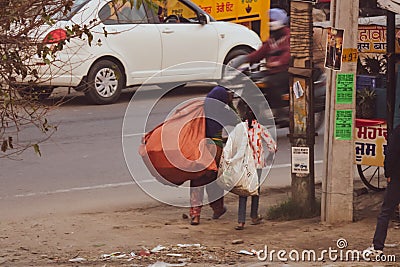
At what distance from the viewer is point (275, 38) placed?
12875mm

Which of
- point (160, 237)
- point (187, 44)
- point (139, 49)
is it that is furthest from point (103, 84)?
point (160, 237)

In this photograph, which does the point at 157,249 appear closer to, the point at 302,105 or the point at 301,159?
the point at 301,159

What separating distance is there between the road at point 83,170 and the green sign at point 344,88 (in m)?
2.40

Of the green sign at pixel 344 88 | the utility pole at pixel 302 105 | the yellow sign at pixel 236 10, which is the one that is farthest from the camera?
the yellow sign at pixel 236 10

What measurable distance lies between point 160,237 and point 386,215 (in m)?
2.15

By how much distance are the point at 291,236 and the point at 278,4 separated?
1175cm

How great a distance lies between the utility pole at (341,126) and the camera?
841cm

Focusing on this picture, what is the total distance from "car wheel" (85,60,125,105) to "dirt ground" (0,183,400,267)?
6297mm

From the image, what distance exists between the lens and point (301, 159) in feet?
29.7

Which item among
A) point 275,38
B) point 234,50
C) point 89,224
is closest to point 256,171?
point 89,224

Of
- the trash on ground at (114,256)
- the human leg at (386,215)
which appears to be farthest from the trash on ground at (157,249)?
the human leg at (386,215)

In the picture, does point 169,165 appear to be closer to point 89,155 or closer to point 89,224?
point 89,224

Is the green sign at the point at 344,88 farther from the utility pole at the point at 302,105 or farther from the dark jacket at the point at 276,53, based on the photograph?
the dark jacket at the point at 276,53

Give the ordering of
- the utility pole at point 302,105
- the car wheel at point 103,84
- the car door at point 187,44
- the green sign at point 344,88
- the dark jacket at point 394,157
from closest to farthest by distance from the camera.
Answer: the dark jacket at point 394,157
the green sign at point 344,88
the utility pole at point 302,105
the car wheel at point 103,84
the car door at point 187,44
